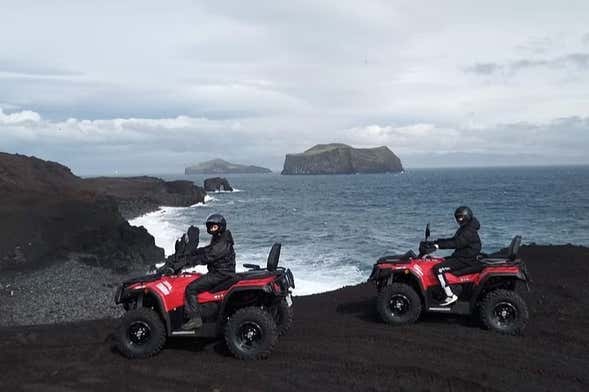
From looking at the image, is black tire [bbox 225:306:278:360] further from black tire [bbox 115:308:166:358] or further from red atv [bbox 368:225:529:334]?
red atv [bbox 368:225:529:334]

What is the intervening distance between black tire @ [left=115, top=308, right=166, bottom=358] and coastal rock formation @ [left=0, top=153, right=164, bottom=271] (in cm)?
1827

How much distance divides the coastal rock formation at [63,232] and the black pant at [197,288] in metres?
19.0

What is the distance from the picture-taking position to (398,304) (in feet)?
34.7

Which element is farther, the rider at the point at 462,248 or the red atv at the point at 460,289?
the rider at the point at 462,248

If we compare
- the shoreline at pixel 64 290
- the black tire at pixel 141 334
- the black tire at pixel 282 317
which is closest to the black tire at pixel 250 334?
the black tire at pixel 141 334

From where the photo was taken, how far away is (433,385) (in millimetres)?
7551

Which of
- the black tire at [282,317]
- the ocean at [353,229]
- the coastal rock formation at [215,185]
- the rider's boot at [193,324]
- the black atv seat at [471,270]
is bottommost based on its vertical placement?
the ocean at [353,229]

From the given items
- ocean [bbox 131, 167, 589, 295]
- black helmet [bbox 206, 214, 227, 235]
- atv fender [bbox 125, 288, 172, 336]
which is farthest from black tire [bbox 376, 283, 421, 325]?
ocean [bbox 131, 167, 589, 295]

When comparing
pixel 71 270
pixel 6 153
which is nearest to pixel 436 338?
pixel 71 270

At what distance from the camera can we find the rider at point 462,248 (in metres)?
10.2

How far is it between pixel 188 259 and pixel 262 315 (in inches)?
54.5

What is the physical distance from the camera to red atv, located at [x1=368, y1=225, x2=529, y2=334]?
9977 mm

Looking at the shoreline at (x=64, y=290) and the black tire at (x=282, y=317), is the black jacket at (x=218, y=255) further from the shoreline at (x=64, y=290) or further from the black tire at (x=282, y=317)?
the shoreline at (x=64, y=290)

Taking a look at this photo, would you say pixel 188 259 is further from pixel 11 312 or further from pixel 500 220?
pixel 500 220
